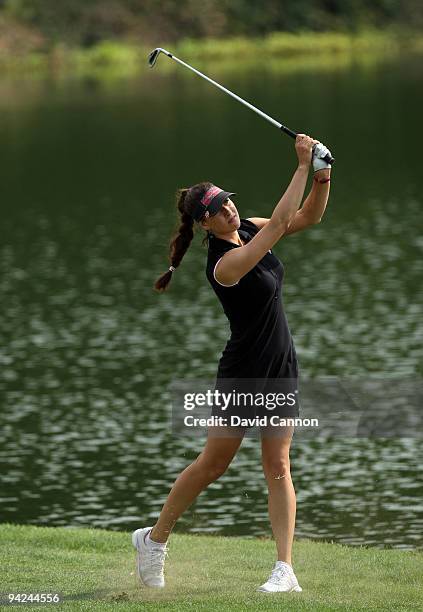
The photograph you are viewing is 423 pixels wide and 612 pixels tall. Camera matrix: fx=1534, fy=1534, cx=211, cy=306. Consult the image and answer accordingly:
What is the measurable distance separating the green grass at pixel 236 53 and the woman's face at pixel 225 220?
2483 inches

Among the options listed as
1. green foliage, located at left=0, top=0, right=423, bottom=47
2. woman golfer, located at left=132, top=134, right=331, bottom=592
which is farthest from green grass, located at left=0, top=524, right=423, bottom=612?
green foliage, located at left=0, top=0, right=423, bottom=47

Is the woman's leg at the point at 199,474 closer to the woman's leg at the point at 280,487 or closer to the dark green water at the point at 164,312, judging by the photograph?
the woman's leg at the point at 280,487

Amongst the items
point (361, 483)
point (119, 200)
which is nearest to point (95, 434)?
point (361, 483)

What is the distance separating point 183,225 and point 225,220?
1.19 ft

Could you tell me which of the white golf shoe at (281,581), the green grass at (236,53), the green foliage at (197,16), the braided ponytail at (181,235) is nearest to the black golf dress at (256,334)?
the braided ponytail at (181,235)

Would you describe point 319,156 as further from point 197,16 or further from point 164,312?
point 197,16

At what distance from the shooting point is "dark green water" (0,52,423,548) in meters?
11.6

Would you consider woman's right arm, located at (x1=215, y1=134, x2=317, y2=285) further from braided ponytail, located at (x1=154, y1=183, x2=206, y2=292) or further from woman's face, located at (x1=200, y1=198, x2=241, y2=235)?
braided ponytail, located at (x1=154, y1=183, x2=206, y2=292)

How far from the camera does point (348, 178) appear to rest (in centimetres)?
3362

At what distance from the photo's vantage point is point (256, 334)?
22.6 feet

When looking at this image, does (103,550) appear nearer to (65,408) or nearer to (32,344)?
(65,408)

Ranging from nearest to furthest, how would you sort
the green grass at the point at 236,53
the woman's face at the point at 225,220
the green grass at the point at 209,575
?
the green grass at the point at 209,575, the woman's face at the point at 225,220, the green grass at the point at 236,53

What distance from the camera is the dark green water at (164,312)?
38.1ft

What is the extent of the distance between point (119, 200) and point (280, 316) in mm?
25282
